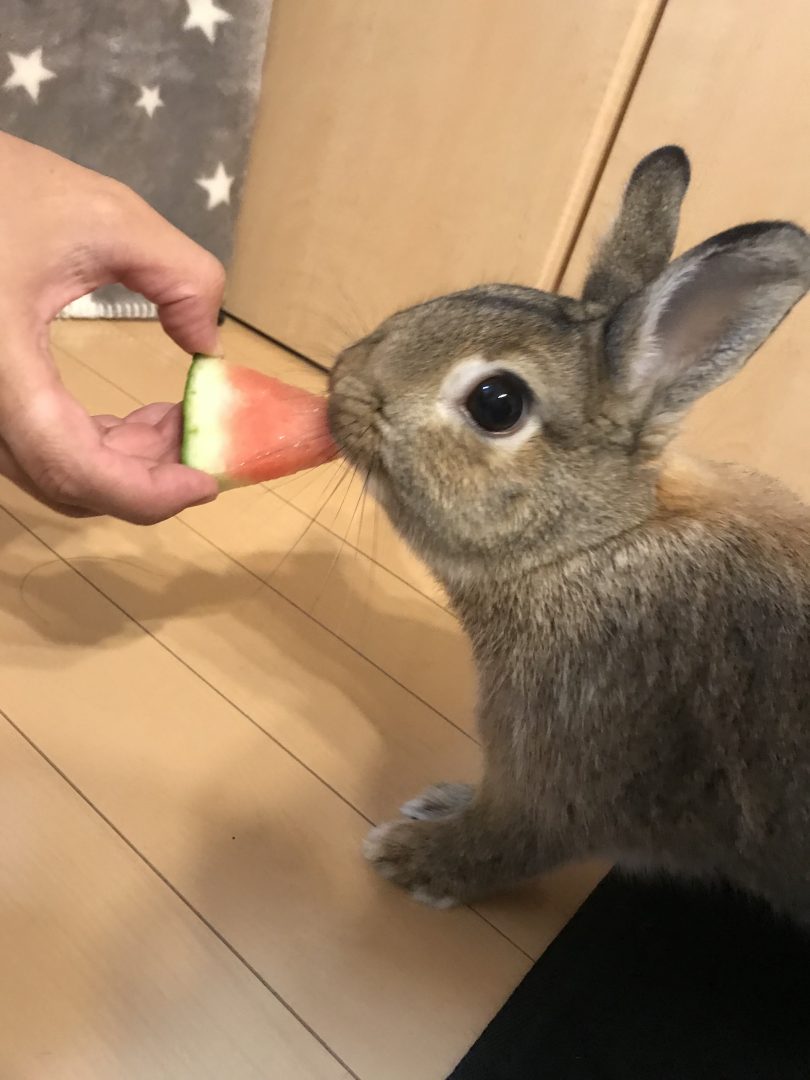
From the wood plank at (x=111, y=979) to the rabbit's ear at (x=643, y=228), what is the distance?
103cm

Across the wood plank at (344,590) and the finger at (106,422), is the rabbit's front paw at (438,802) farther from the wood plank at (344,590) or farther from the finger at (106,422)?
the finger at (106,422)

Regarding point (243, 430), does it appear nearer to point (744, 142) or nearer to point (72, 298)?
point (72, 298)

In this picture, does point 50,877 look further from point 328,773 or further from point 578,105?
point 578,105

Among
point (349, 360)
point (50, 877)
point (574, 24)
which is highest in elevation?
point (574, 24)

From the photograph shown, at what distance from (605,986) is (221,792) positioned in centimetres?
63

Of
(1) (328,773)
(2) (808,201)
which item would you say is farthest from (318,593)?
(2) (808,201)

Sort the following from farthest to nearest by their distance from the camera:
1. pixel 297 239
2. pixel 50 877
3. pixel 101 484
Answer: pixel 297 239, pixel 50 877, pixel 101 484

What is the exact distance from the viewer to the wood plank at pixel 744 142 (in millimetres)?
1778

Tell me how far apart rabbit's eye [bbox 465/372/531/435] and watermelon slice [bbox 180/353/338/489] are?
0.24 meters

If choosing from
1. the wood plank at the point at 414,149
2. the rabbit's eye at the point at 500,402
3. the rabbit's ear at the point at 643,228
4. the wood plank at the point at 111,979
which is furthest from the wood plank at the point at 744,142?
the wood plank at the point at 111,979

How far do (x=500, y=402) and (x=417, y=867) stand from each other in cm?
68

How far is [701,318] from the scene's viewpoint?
103 cm

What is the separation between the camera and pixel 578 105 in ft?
6.61

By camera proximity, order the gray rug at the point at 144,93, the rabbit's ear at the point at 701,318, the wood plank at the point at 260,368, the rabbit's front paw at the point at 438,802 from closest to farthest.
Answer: the rabbit's ear at the point at 701,318
the rabbit's front paw at the point at 438,802
the wood plank at the point at 260,368
the gray rug at the point at 144,93
